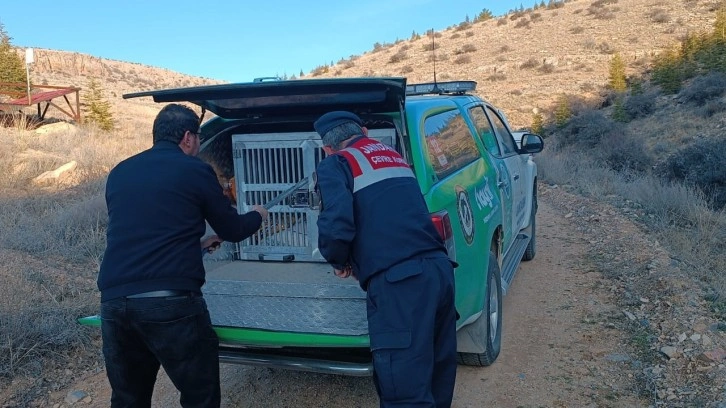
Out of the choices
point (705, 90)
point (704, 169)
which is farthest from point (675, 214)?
point (705, 90)

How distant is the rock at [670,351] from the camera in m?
4.07

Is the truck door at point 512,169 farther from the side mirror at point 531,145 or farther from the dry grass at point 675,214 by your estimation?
the dry grass at point 675,214

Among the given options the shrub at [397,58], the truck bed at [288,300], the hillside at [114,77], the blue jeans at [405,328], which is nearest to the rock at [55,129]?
the hillside at [114,77]

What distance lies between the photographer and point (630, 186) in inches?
400

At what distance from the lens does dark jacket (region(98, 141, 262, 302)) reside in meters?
2.65

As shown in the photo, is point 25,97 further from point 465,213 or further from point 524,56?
point 524,56

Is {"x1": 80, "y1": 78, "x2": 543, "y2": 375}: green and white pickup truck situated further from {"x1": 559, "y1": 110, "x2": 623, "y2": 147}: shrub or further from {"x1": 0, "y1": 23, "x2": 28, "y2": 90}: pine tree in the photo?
{"x1": 0, "y1": 23, "x2": 28, "y2": 90}: pine tree

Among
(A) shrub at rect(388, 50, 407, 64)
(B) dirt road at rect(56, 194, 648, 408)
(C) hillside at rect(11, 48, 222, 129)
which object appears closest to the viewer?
(B) dirt road at rect(56, 194, 648, 408)

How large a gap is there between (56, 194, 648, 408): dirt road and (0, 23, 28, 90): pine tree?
22.0 meters

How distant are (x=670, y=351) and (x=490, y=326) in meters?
1.27

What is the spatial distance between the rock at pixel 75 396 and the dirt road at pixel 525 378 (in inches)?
1.8

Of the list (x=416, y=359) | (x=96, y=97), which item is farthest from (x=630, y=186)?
(x=96, y=97)

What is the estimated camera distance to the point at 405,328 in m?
2.52

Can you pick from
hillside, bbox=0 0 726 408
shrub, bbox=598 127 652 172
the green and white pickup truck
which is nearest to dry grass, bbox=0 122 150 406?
hillside, bbox=0 0 726 408
